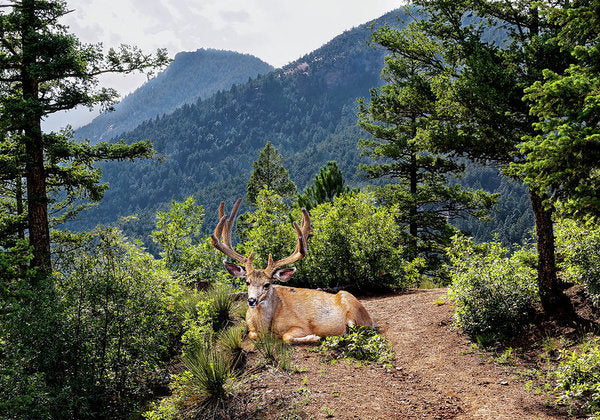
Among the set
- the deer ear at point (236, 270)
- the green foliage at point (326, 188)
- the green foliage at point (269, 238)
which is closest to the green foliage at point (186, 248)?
the green foliage at point (269, 238)

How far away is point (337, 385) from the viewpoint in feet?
17.9

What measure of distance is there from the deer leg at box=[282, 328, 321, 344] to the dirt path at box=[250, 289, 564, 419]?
226 mm

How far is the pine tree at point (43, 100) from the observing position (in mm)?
10207

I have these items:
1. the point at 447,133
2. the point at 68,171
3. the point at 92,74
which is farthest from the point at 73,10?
the point at 447,133

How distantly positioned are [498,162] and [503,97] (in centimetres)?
181

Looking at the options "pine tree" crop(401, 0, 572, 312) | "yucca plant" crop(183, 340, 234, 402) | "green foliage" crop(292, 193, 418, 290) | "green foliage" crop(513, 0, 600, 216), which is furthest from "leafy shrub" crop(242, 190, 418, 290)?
"green foliage" crop(513, 0, 600, 216)

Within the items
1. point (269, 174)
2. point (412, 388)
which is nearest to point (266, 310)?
point (412, 388)

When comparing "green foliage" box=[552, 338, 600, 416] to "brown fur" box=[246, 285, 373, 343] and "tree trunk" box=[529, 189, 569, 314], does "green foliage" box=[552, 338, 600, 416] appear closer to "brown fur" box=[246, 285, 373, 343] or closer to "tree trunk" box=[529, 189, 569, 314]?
"tree trunk" box=[529, 189, 569, 314]

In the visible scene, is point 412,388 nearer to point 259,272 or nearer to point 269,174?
point 259,272

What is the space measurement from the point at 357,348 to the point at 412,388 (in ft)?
3.92

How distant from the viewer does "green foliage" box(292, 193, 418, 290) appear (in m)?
11.8

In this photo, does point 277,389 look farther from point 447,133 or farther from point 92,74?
point 92,74

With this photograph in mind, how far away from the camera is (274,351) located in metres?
6.14

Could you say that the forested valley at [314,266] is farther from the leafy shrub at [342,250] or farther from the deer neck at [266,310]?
the deer neck at [266,310]
